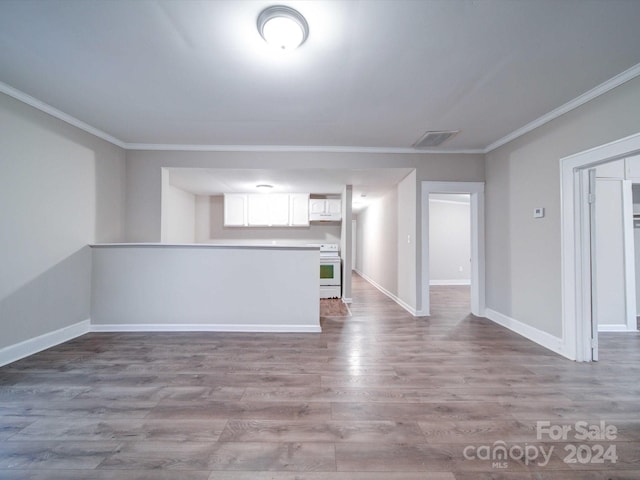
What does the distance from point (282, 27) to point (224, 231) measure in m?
4.67

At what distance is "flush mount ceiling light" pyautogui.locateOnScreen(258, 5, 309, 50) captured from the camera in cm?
145

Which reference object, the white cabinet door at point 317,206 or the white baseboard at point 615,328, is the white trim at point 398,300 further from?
the white cabinet door at point 317,206

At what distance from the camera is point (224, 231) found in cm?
563

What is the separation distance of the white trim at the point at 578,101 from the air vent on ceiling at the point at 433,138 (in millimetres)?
745

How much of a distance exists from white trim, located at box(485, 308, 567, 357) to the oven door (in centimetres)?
252

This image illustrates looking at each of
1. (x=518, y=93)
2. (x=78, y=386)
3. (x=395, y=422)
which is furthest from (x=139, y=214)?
(x=518, y=93)

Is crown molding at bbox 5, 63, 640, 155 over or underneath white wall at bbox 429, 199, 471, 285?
over

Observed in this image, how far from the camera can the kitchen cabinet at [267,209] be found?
208 inches

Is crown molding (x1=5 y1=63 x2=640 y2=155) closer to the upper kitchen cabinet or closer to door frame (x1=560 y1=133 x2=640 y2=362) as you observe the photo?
door frame (x1=560 y1=133 x2=640 y2=362)

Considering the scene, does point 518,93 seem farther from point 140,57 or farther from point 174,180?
point 174,180

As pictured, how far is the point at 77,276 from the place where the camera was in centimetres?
289

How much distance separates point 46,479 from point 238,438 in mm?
868

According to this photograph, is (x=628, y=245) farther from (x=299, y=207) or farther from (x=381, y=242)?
(x=299, y=207)

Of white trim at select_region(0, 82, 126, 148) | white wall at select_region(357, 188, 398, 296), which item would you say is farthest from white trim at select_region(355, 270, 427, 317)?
white trim at select_region(0, 82, 126, 148)
